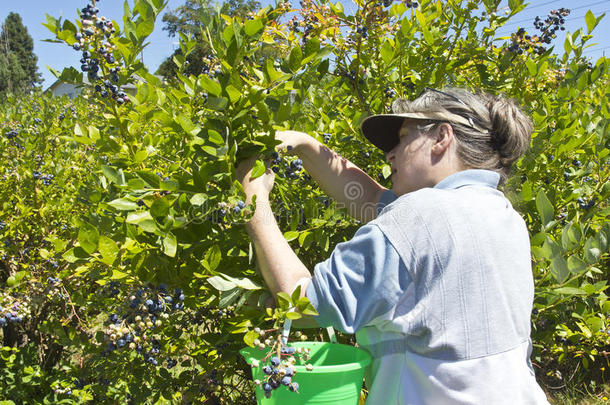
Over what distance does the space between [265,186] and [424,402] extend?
659 mm

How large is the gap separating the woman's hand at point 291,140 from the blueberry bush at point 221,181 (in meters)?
0.05

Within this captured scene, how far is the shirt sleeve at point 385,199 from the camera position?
1.66 m

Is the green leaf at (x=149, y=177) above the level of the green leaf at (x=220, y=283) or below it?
above

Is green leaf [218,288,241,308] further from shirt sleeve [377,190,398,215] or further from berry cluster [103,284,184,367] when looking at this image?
shirt sleeve [377,190,398,215]

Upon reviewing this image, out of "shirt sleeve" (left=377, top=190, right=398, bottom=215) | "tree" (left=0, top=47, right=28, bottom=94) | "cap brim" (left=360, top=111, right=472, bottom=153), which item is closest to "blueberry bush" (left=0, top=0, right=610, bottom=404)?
"shirt sleeve" (left=377, top=190, right=398, bottom=215)

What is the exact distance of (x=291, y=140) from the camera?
158 cm

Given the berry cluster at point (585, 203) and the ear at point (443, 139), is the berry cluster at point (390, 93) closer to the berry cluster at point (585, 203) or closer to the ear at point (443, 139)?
the ear at point (443, 139)

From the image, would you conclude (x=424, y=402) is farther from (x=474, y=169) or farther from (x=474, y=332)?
(x=474, y=169)

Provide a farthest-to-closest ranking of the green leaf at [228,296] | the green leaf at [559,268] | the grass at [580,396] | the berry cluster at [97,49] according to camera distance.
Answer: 1. the grass at [580,396]
2. the green leaf at [559,268]
3. the berry cluster at [97,49]
4. the green leaf at [228,296]

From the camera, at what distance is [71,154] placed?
115 inches

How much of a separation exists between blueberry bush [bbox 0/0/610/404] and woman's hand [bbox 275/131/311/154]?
52 mm

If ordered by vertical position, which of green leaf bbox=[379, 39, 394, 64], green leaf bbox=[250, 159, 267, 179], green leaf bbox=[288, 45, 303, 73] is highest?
green leaf bbox=[379, 39, 394, 64]

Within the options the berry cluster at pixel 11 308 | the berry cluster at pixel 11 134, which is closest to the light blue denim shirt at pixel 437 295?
the berry cluster at pixel 11 308

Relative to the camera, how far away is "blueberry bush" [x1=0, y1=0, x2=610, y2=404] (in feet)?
4.13
